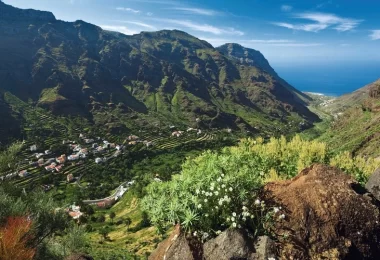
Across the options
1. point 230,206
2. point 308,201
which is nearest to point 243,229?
point 230,206

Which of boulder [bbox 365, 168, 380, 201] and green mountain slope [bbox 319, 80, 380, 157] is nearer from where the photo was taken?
boulder [bbox 365, 168, 380, 201]

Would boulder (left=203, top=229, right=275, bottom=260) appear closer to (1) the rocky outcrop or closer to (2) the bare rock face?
(1) the rocky outcrop

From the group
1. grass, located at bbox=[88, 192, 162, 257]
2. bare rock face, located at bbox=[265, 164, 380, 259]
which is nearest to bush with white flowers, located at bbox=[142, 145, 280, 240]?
bare rock face, located at bbox=[265, 164, 380, 259]

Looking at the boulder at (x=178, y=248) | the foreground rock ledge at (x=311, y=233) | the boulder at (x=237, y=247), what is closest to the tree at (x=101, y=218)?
the foreground rock ledge at (x=311, y=233)

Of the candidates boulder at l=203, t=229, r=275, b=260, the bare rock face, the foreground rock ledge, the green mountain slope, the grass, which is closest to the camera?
boulder at l=203, t=229, r=275, b=260

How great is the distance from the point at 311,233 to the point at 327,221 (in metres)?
0.85

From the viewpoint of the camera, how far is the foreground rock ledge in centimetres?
1222

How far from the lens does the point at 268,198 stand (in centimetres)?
1370

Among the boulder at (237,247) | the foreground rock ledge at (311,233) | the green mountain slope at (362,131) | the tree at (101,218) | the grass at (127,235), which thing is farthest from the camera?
the tree at (101,218)

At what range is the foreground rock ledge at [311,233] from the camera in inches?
481

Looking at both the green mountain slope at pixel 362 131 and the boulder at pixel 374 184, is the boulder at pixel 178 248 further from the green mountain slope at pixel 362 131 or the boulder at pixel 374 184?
the green mountain slope at pixel 362 131

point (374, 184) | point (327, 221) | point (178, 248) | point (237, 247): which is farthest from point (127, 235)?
point (327, 221)

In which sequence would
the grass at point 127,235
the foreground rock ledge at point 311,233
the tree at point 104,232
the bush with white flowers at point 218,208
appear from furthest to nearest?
the tree at point 104,232 < the grass at point 127,235 < the bush with white flowers at point 218,208 < the foreground rock ledge at point 311,233

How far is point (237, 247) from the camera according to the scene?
1214 cm
